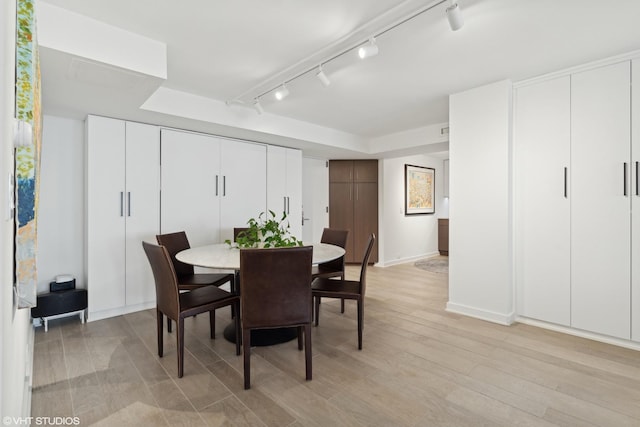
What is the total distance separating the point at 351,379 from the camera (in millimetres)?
2146

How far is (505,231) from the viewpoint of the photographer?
3102 mm

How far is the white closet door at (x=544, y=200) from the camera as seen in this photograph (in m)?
2.95

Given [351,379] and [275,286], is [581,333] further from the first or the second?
[275,286]

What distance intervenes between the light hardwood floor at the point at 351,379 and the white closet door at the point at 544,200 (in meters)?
0.34

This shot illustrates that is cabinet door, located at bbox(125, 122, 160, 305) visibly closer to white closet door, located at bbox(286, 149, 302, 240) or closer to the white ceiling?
the white ceiling

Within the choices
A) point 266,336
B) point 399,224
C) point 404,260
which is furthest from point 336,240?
point 404,260

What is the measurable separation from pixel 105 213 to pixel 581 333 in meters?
4.72

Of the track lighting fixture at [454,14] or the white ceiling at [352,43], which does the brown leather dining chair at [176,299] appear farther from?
the track lighting fixture at [454,14]

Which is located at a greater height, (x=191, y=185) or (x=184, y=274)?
(x=191, y=185)

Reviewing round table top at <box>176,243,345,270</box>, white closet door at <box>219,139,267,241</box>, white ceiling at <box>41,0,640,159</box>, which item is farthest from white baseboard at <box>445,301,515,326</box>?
white closet door at <box>219,139,267,241</box>

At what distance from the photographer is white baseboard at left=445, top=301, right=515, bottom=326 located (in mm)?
3124

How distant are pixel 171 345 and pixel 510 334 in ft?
9.74

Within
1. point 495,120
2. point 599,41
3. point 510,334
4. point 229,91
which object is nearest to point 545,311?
point 510,334

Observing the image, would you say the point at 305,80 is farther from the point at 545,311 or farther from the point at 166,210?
the point at 545,311
